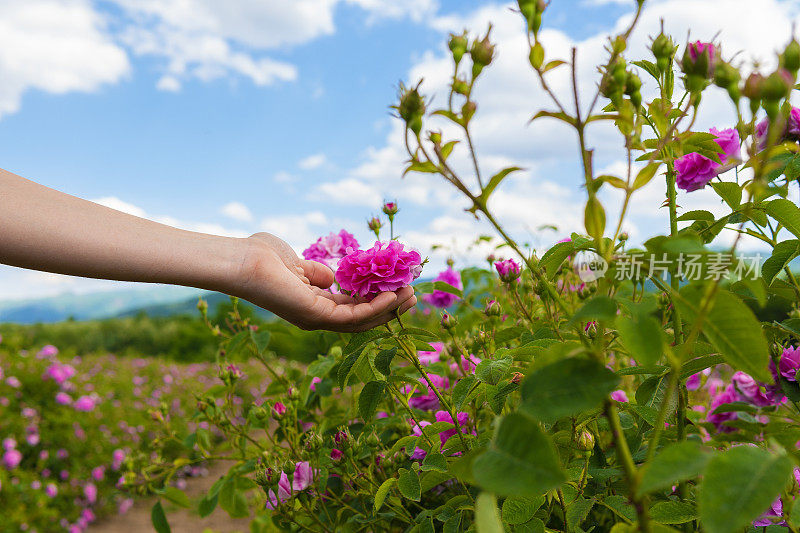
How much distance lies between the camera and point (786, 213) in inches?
32.0

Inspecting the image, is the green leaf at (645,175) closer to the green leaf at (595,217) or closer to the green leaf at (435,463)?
the green leaf at (595,217)

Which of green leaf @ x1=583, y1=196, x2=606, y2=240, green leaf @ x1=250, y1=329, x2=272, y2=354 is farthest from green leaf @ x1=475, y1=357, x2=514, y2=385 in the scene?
green leaf @ x1=250, y1=329, x2=272, y2=354

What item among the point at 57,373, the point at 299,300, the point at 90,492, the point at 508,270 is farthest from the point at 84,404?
the point at 508,270

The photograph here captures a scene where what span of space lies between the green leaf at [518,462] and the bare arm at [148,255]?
500 millimetres

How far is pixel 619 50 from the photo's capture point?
1.74 feet

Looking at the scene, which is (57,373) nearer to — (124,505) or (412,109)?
(124,505)

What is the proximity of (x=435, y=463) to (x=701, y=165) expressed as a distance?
0.66 m

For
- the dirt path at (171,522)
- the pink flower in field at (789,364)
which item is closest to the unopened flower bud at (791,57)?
the pink flower in field at (789,364)

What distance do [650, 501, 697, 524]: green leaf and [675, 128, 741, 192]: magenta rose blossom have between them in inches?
21.3

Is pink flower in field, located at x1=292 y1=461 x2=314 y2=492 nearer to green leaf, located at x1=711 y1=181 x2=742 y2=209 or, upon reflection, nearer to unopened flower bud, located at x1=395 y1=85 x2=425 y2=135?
unopened flower bud, located at x1=395 y1=85 x2=425 y2=135

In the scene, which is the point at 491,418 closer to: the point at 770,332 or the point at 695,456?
the point at 770,332

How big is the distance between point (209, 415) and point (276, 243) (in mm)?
496

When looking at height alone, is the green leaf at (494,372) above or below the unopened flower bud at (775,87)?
below

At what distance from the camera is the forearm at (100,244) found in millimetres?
910
